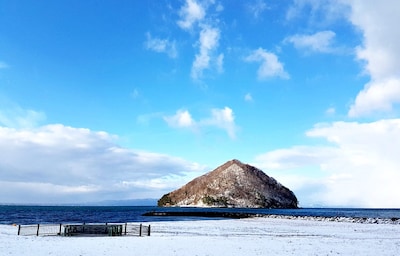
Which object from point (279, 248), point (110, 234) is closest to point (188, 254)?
point (279, 248)

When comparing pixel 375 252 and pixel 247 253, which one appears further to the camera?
pixel 375 252

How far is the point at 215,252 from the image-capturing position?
25.3m

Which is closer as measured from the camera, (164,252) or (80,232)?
(164,252)

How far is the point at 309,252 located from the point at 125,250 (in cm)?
1320

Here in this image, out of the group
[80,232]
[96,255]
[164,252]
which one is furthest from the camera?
[80,232]

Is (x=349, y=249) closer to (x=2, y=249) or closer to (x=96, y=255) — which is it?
(x=96, y=255)

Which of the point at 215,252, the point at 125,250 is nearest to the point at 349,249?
the point at 215,252

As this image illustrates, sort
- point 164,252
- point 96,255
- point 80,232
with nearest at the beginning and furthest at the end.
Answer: point 96,255
point 164,252
point 80,232

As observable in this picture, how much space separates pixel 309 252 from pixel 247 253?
4.59 metres

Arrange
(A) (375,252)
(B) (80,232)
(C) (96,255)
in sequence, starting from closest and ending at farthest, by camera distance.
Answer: (C) (96,255)
(A) (375,252)
(B) (80,232)

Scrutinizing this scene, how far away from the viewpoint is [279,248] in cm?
2809

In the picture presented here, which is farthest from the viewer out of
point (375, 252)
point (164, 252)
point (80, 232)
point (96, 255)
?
point (80, 232)

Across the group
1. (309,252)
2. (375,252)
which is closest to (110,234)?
(309,252)

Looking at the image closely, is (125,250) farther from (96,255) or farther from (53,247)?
(53,247)
